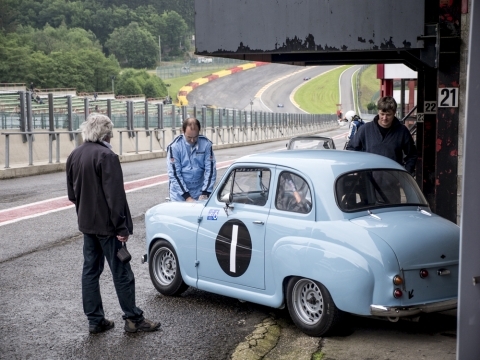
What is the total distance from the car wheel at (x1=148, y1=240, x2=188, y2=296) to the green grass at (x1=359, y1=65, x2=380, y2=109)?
123 meters

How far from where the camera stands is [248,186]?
771 cm

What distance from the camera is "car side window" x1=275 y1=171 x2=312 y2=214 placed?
278 inches

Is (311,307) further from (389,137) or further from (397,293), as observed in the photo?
(389,137)

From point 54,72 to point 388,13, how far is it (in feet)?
397

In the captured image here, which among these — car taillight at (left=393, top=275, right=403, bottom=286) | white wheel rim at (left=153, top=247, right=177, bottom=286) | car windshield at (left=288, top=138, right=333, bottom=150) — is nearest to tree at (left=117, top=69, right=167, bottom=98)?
car windshield at (left=288, top=138, right=333, bottom=150)

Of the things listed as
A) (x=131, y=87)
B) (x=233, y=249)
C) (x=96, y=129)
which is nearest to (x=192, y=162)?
(x=233, y=249)

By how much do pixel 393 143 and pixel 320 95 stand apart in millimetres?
137867

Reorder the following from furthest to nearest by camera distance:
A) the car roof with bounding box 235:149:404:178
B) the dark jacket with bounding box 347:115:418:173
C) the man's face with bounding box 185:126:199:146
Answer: the dark jacket with bounding box 347:115:418:173 < the man's face with bounding box 185:126:199:146 < the car roof with bounding box 235:149:404:178

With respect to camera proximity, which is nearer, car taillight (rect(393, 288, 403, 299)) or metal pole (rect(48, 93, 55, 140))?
car taillight (rect(393, 288, 403, 299))

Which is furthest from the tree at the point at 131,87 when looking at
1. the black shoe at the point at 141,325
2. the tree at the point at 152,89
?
the black shoe at the point at 141,325

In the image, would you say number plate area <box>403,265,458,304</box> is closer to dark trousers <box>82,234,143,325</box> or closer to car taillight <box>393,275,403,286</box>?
car taillight <box>393,275,403,286</box>

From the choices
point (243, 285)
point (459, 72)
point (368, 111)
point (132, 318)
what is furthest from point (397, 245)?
point (368, 111)

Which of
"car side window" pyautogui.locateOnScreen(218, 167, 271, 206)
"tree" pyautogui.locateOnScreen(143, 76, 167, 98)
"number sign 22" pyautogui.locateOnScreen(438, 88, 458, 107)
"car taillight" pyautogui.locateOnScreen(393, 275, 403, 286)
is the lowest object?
"car taillight" pyautogui.locateOnScreen(393, 275, 403, 286)

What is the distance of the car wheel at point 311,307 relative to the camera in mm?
6590
